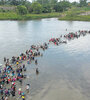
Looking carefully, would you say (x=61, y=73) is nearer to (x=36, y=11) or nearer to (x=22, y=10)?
(x=22, y=10)

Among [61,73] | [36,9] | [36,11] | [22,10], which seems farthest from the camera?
[36,11]

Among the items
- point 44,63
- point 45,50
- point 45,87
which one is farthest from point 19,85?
point 45,50

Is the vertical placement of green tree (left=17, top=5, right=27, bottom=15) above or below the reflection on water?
above

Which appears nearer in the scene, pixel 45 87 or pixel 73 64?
pixel 45 87

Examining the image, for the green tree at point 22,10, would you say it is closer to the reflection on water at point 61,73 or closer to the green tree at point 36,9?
the green tree at point 36,9

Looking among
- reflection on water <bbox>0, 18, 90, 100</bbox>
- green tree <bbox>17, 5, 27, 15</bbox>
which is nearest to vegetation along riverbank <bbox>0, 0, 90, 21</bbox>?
green tree <bbox>17, 5, 27, 15</bbox>

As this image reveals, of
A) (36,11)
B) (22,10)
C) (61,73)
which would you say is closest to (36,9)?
(36,11)

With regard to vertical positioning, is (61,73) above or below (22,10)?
below

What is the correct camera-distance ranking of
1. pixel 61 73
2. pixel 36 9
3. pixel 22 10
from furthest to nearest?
pixel 36 9 < pixel 22 10 < pixel 61 73

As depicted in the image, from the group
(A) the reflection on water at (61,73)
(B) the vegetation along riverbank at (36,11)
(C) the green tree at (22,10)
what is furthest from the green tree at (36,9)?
(A) the reflection on water at (61,73)

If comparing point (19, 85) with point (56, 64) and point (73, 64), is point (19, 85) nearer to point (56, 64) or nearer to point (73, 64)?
point (56, 64)

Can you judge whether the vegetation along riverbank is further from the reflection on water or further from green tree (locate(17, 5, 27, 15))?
the reflection on water
